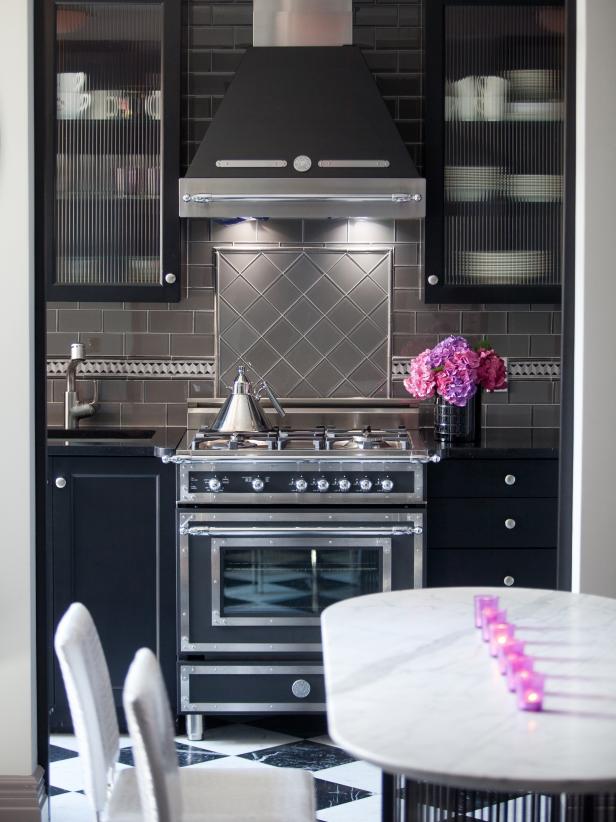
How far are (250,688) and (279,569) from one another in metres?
0.39

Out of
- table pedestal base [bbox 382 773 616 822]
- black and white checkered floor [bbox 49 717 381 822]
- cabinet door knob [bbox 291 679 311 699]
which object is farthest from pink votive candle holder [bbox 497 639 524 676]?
A: cabinet door knob [bbox 291 679 311 699]

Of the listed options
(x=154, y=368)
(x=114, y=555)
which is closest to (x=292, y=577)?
(x=114, y=555)

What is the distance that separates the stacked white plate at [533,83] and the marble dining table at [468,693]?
2098 mm

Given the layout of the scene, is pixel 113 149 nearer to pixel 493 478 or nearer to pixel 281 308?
→ pixel 281 308

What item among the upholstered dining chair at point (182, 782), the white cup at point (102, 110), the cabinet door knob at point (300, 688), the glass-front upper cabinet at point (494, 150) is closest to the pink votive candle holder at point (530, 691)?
the upholstered dining chair at point (182, 782)

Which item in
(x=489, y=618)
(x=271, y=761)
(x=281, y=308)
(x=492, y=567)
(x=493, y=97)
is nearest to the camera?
(x=489, y=618)

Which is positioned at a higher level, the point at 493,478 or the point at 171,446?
the point at 171,446

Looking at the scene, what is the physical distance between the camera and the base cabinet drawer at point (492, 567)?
3.82 meters

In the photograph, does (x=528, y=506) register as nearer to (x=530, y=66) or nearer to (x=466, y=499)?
(x=466, y=499)

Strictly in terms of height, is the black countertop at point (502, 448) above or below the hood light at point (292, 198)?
below

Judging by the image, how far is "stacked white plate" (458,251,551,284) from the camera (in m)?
4.09

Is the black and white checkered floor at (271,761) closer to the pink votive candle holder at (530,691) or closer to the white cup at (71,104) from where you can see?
the pink votive candle holder at (530,691)

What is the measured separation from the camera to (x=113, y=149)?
13.2 feet
